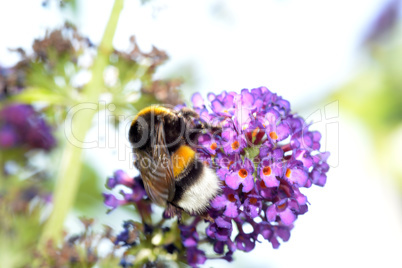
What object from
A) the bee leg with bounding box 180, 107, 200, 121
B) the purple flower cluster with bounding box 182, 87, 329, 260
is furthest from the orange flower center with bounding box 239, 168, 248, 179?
the bee leg with bounding box 180, 107, 200, 121

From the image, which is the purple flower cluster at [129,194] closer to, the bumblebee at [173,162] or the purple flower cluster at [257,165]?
the bumblebee at [173,162]

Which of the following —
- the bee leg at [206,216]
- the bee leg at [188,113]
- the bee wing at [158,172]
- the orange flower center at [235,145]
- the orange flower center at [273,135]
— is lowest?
the bee leg at [206,216]

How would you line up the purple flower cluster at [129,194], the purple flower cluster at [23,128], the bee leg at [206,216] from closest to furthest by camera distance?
1. the bee leg at [206,216]
2. the purple flower cluster at [129,194]
3. the purple flower cluster at [23,128]

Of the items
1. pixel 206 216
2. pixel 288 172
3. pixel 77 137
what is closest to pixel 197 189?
pixel 206 216

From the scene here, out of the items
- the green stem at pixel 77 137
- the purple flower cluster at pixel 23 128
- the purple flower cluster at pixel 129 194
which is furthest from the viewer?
the purple flower cluster at pixel 23 128

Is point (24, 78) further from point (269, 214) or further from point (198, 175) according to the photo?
point (269, 214)

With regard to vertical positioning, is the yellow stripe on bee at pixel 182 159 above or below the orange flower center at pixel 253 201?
above

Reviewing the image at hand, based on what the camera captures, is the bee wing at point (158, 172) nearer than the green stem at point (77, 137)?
Yes

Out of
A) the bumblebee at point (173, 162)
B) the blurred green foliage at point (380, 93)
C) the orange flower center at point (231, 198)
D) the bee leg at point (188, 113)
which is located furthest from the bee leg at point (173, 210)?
the blurred green foliage at point (380, 93)
